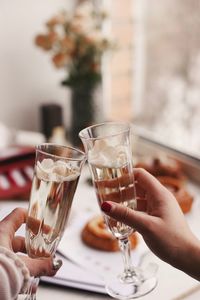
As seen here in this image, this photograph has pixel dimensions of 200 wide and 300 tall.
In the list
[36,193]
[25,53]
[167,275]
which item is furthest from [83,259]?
[25,53]

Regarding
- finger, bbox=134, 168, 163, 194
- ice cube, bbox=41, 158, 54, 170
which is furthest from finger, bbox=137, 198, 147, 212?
ice cube, bbox=41, 158, 54, 170

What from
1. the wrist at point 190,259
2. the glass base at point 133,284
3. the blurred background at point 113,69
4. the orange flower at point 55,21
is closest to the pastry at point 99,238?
the glass base at point 133,284

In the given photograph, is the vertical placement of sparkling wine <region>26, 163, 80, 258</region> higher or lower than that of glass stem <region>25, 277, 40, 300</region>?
higher

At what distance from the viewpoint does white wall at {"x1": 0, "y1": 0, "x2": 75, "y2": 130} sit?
5.98ft

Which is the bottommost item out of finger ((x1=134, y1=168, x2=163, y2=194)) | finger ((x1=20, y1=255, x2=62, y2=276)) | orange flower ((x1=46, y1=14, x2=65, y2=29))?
finger ((x1=20, y1=255, x2=62, y2=276))

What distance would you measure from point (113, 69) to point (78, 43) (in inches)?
14.0

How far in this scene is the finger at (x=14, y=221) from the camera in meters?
0.85

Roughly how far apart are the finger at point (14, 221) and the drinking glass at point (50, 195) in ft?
0.09

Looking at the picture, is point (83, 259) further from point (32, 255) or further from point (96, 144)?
point (96, 144)

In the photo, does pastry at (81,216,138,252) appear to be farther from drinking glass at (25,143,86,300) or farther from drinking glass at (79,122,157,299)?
drinking glass at (25,143,86,300)

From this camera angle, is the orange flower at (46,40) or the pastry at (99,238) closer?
the pastry at (99,238)

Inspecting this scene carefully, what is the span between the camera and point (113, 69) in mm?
2029

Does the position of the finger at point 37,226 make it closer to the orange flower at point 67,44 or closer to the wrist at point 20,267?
the wrist at point 20,267

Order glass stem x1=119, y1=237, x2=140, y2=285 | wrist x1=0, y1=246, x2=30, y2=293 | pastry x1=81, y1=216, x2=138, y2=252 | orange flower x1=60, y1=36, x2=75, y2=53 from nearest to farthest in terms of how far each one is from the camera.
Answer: wrist x1=0, y1=246, x2=30, y2=293 → glass stem x1=119, y1=237, x2=140, y2=285 → pastry x1=81, y1=216, x2=138, y2=252 → orange flower x1=60, y1=36, x2=75, y2=53
